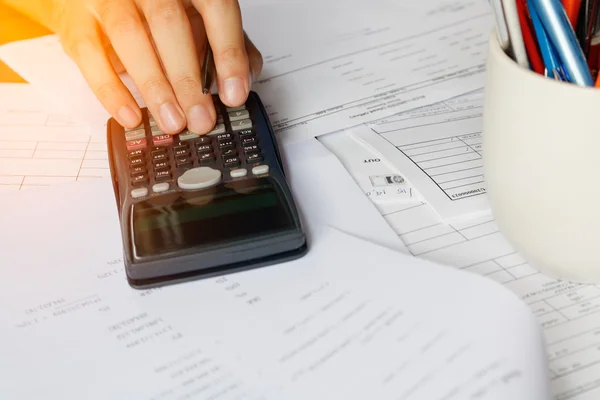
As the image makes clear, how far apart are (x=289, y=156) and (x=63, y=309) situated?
178 mm

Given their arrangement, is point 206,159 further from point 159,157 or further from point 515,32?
point 515,32

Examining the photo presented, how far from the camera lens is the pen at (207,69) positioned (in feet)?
1.37

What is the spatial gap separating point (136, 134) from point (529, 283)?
0.25 meters

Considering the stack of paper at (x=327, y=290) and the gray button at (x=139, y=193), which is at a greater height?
the gray button at (x=139, y=193)

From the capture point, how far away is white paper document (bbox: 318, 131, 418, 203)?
39 cm

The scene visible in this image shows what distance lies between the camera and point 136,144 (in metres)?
0.40

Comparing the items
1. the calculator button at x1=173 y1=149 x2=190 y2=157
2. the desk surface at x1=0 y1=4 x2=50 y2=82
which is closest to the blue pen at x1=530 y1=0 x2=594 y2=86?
the calculator button at x1=173 y1=149 x2=190 y2=157

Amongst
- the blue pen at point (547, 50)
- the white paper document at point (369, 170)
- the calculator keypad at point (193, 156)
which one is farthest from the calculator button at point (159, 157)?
the blue pen at point (547, 50)

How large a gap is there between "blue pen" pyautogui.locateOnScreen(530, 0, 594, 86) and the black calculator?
0.49ft

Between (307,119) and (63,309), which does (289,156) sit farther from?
(63,309)

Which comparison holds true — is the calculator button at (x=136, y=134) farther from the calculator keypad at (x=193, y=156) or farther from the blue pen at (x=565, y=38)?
the blue pen at (x=565, y=38)

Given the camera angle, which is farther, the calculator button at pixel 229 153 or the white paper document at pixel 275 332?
the calculator button at pixel 229 153

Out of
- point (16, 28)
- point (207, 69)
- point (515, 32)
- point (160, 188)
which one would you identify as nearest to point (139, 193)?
point (160, 188)

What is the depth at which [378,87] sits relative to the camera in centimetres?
49
